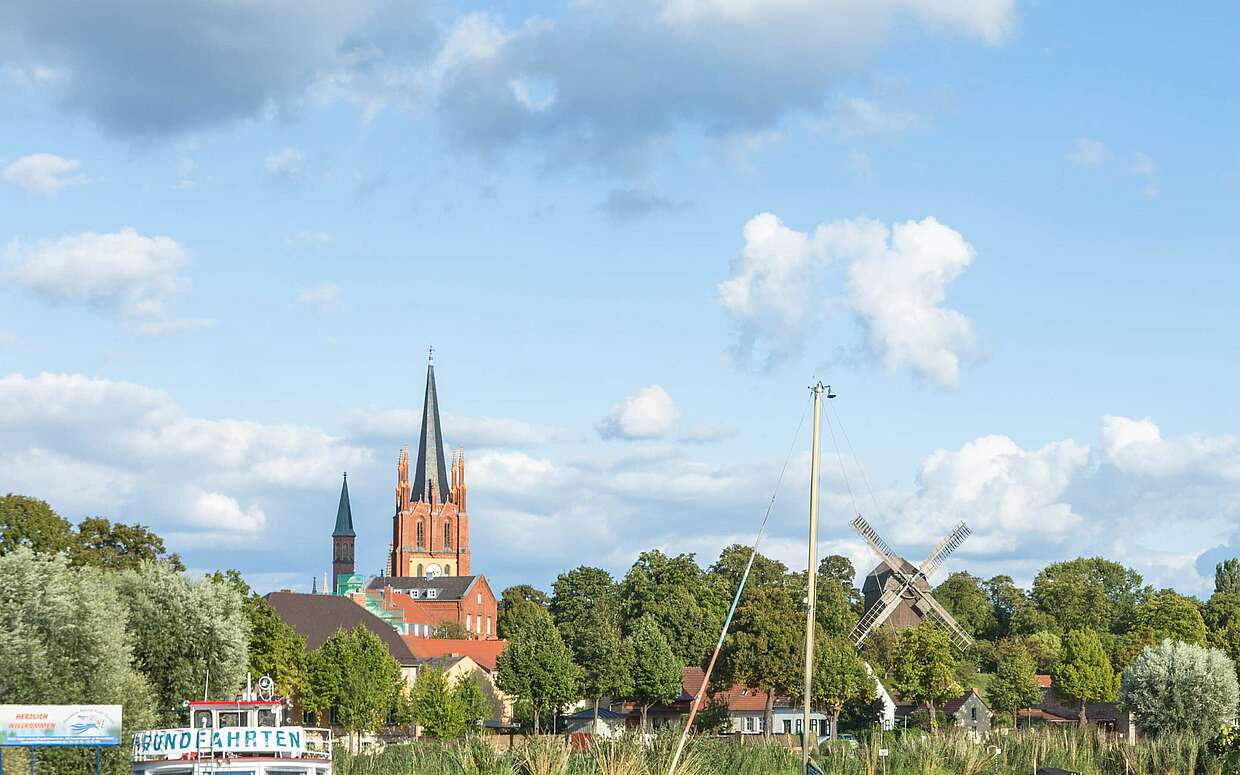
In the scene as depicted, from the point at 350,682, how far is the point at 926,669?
37.3 m

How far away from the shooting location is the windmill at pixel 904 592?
128 meters

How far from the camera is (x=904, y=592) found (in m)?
130

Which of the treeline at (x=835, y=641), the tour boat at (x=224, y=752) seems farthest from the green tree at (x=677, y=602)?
the tour boat at (x=224, y=752)

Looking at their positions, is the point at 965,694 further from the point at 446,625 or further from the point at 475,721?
the point at 446,625

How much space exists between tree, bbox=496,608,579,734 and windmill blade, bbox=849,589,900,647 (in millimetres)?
38851

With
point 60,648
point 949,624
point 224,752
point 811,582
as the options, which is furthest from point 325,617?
point 224,752

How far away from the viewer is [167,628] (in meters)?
51.2

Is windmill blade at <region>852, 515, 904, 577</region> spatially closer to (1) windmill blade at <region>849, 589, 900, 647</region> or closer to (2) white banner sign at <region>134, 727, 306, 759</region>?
(1) windmill blade at <region>849, 589, 900, 647</region>

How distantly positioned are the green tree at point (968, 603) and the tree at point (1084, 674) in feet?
135

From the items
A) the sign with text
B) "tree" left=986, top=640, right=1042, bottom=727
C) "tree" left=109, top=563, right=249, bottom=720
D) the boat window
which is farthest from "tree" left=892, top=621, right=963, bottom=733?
the sign with text

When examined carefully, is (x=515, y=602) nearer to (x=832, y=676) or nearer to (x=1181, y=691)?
(x=832, y=676)

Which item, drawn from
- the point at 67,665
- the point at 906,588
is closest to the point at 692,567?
the point at 906,588

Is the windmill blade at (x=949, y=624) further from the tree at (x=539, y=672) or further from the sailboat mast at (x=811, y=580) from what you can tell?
the sailboat mast at (x=811, y=580)

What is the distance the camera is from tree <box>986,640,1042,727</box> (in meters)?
99.4
